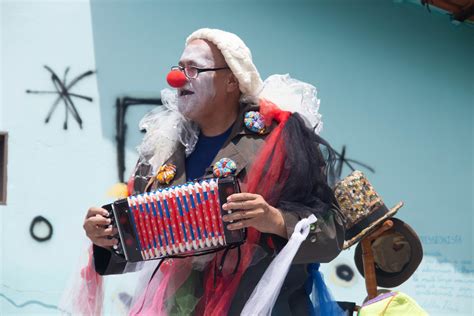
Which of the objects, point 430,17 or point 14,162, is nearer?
point 14,162

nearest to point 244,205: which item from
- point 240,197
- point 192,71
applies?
point 240,197

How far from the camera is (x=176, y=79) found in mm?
2320

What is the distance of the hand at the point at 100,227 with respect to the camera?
7.22ft

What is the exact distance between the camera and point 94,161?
4500 mm

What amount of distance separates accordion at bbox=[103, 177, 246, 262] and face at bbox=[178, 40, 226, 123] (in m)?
0.37

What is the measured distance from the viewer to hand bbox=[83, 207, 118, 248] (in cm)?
220

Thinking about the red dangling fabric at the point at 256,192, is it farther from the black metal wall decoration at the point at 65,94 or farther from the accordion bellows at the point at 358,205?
the black metal wall decoration at the point at 65,94

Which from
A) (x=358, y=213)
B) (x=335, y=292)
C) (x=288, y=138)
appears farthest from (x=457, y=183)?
(x=288, y=138)

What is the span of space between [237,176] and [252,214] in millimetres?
286

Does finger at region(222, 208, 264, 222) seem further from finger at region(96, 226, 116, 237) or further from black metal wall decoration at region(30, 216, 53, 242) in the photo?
black metal wall decoration at region(30, 216, 53, 242)

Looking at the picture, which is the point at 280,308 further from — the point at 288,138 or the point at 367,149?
the point at 367,149

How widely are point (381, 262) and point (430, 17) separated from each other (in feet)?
8.71

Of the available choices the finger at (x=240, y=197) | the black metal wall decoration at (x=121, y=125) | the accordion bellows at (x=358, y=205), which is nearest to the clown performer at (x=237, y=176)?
the finger at (x=240, y=197)

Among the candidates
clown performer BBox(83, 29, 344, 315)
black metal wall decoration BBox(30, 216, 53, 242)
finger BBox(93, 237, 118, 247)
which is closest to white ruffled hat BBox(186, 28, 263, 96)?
clown performer BBox(83, 29, 344, 315)
